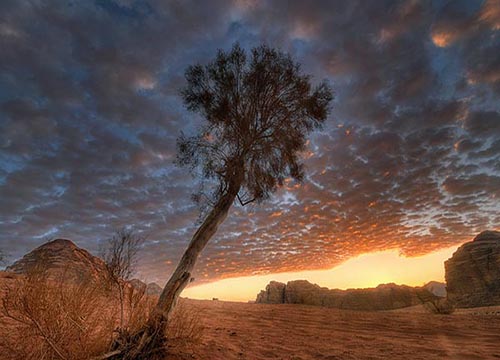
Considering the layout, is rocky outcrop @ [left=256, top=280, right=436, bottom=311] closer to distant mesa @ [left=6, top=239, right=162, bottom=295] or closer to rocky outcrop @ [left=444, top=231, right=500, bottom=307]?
rocky outcrop @ [left=444, top=231, right=500, bottom=307]

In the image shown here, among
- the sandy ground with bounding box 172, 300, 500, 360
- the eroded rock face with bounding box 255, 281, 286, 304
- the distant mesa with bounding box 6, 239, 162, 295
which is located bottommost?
the sandy ground with bounding box 172, 300, 500, 360

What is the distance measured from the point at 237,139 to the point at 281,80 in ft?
8.90

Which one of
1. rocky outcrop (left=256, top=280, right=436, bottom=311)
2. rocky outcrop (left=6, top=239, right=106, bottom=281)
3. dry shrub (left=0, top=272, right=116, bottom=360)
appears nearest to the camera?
dry shrub (left=0, top=272, right=116, bottom=360)

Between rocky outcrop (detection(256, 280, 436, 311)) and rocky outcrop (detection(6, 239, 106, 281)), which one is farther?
rocky outcrop (detection(256, 280, 436, 311))

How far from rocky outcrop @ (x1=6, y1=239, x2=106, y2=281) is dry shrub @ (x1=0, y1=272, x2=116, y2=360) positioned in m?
0.14

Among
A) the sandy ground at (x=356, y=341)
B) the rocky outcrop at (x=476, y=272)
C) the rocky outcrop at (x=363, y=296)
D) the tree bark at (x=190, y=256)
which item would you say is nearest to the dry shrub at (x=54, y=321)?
the tree bark at (x=190, y=256)

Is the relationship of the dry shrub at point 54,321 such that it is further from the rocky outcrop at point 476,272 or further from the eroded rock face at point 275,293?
the rocky outcrop at point 476,272

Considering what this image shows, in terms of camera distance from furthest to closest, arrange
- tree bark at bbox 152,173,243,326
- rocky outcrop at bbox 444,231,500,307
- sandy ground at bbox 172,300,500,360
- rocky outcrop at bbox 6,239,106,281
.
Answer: rocky outcrop at bbox 444,231,500,307, tree bark at bbox 152,173,243,326, sandy ground at bbox 172,300,500,360, rocky outcrop at bbox 6,239,106,281

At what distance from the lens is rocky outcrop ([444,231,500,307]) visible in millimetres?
28953

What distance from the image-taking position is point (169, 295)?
5770 millimetres

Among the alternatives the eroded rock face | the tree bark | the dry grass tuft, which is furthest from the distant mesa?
the eroded rock face

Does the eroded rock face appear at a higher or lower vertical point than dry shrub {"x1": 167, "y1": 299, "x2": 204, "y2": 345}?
higher

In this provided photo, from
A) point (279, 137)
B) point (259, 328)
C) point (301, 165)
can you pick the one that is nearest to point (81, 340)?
point (259, 328)

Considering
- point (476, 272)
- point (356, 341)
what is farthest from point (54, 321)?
point (476, 272)
